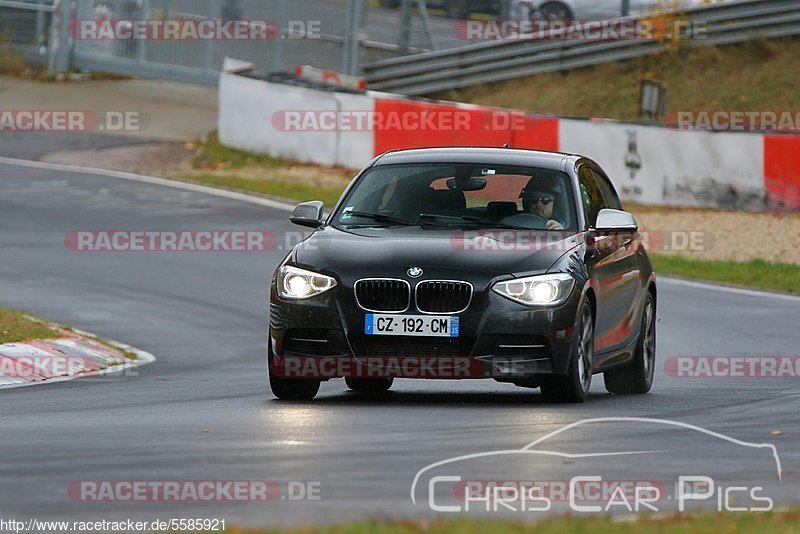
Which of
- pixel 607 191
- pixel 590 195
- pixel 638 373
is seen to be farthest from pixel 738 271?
pixel 590 195

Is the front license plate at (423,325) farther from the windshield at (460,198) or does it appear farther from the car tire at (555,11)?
the car tire at (555,11)

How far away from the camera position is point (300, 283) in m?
10.1

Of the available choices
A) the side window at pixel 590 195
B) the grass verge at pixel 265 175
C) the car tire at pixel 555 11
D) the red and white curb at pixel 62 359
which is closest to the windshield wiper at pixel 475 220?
the side window at pixel 590 195

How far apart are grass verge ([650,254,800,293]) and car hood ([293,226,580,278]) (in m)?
9.25

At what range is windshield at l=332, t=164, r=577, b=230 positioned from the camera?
10.8 metres

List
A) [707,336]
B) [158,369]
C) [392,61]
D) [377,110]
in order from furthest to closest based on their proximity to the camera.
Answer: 1. [392,61]
2. [377,110]
3. [707,336]
4. [158,369]

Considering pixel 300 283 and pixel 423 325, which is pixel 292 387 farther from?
pixel 423 325

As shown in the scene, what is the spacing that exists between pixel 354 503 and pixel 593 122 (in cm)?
1934

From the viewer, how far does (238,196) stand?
25.5m

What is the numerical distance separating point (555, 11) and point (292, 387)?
30.0 metres

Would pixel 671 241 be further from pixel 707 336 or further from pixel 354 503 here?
pixel 354 503

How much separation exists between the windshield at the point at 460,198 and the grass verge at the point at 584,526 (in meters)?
4.56

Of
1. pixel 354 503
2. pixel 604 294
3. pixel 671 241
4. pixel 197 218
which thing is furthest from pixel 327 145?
pixel 354 503

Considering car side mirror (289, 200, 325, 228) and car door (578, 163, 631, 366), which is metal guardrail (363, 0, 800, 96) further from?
car side mirror (289, 200, 325, 228)
